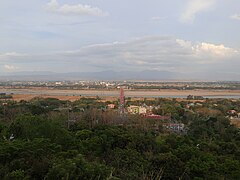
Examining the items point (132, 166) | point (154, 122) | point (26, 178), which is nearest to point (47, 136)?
point (132, 166)

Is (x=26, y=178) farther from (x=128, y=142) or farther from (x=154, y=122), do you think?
(x=154, y=122)

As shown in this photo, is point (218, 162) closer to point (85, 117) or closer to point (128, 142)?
point (128, 142)

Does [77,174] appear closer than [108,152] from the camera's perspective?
Yes

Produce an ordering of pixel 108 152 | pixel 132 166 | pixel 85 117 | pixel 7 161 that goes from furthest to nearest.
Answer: pixel 85 117
pixel 108 152
pixel 132 166
pixel 7 161

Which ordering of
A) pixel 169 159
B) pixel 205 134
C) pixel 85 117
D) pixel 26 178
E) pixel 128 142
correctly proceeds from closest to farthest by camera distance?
pixel 26 178 < pixel 169 159 < pixel 128 142 < pixel 205 134 < pixel 85 117

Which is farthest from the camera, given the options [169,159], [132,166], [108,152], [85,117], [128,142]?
[85,117]

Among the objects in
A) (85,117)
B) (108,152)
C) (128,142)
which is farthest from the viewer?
(85,117)

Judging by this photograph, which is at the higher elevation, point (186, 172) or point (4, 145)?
point (4, 145)

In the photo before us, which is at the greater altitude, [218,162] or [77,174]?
[77,174]

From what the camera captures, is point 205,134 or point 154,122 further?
point 154,122

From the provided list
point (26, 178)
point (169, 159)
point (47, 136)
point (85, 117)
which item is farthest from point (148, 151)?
point (85, 117)
